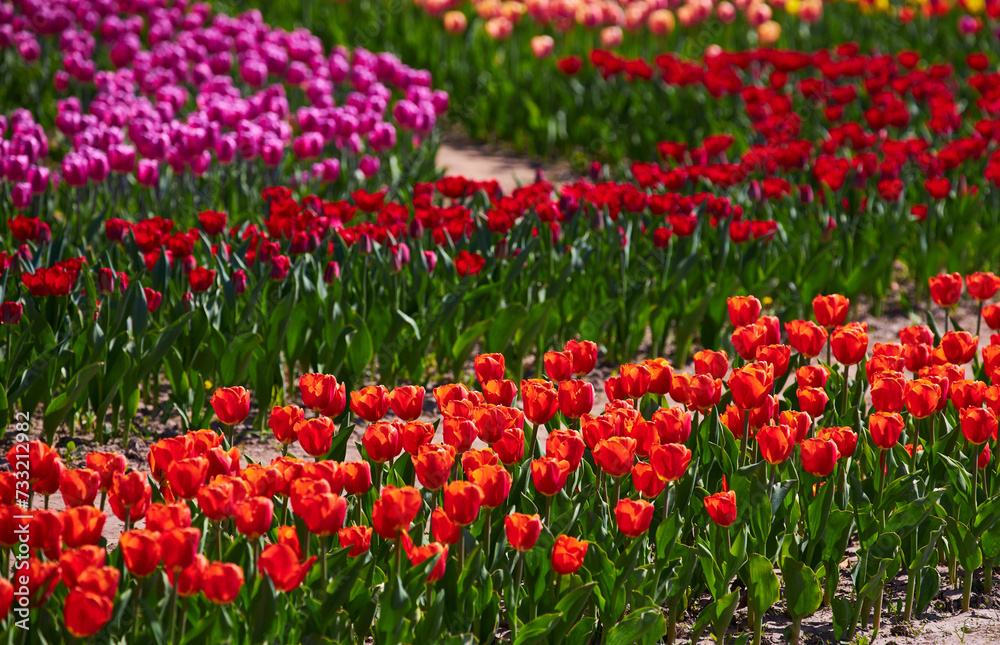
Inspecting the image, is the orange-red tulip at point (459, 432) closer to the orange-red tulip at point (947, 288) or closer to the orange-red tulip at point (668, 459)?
the orange-red tulip at point (668, 459)

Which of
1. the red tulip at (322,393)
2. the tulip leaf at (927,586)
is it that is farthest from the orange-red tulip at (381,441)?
the tulip leaf at (927,586)

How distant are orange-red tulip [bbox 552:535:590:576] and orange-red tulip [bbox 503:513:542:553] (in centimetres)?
5

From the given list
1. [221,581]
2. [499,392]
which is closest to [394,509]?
[221,581]

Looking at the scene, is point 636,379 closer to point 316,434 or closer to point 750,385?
point 750,385

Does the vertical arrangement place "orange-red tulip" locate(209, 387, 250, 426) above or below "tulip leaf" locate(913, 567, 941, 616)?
above

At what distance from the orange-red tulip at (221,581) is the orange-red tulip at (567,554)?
651 mm

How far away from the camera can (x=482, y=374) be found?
2996mm

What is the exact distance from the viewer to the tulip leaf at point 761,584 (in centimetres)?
262

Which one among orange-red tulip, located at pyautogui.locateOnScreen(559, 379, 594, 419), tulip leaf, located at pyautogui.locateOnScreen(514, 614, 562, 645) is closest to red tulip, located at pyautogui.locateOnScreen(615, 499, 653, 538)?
tulip leaf, located at pyautogui.locateOnScreen(514, 614, 562, 645)

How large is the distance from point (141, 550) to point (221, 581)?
156 mm

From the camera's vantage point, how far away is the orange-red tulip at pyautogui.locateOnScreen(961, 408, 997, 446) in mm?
2770

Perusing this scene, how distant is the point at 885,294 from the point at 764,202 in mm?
808

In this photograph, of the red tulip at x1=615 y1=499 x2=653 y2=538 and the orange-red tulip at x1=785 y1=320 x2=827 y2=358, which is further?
the orange-red tulip at x1=785 y1=320 x2=827 y2=358

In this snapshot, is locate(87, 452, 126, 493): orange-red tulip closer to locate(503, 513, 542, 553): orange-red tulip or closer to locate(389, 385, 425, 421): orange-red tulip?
locate(389, 385, 425, 421): orange-red tulip
